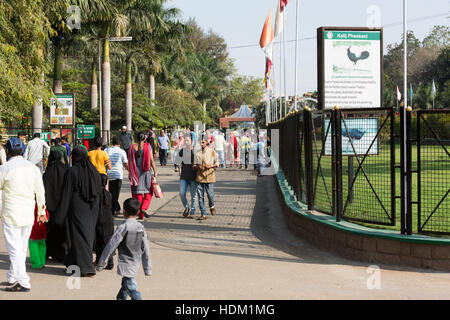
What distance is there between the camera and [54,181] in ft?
27.2

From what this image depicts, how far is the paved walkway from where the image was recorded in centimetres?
682

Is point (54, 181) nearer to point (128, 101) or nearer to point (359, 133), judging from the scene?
point (359, 133)

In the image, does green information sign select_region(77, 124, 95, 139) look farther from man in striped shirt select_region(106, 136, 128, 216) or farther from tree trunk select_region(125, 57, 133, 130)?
man in striped shirt select_region(106, 136, 128, 216)

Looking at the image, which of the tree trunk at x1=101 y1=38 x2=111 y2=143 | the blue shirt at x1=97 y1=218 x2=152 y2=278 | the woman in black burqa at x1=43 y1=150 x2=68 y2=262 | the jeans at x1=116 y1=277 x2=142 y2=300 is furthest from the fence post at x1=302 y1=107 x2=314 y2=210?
the tree trunk at x1=101 y1=38 x2=111 y2=143

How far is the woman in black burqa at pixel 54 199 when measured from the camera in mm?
8258

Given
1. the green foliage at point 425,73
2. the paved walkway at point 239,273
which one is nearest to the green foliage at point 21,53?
the paved walkway at point 239,273

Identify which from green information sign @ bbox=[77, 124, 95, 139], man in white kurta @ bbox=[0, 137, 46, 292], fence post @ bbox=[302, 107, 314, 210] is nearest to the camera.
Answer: man in white kurta @ bbox=[0, 137, 46, 292]

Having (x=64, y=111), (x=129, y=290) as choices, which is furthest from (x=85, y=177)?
(x=64, y=111)

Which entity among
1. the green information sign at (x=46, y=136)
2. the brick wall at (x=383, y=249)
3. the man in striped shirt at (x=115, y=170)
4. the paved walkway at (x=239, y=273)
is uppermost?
the green information sign at (x=46, y=136)

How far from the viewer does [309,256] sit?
29.8 ft

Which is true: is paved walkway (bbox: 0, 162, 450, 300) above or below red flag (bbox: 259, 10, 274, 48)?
below

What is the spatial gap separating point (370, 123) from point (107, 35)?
27.0 m

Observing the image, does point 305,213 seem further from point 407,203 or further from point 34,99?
point 34,99

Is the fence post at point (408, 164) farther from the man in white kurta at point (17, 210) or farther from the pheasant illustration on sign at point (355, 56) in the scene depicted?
the man in white kurta at point (17, 210)
